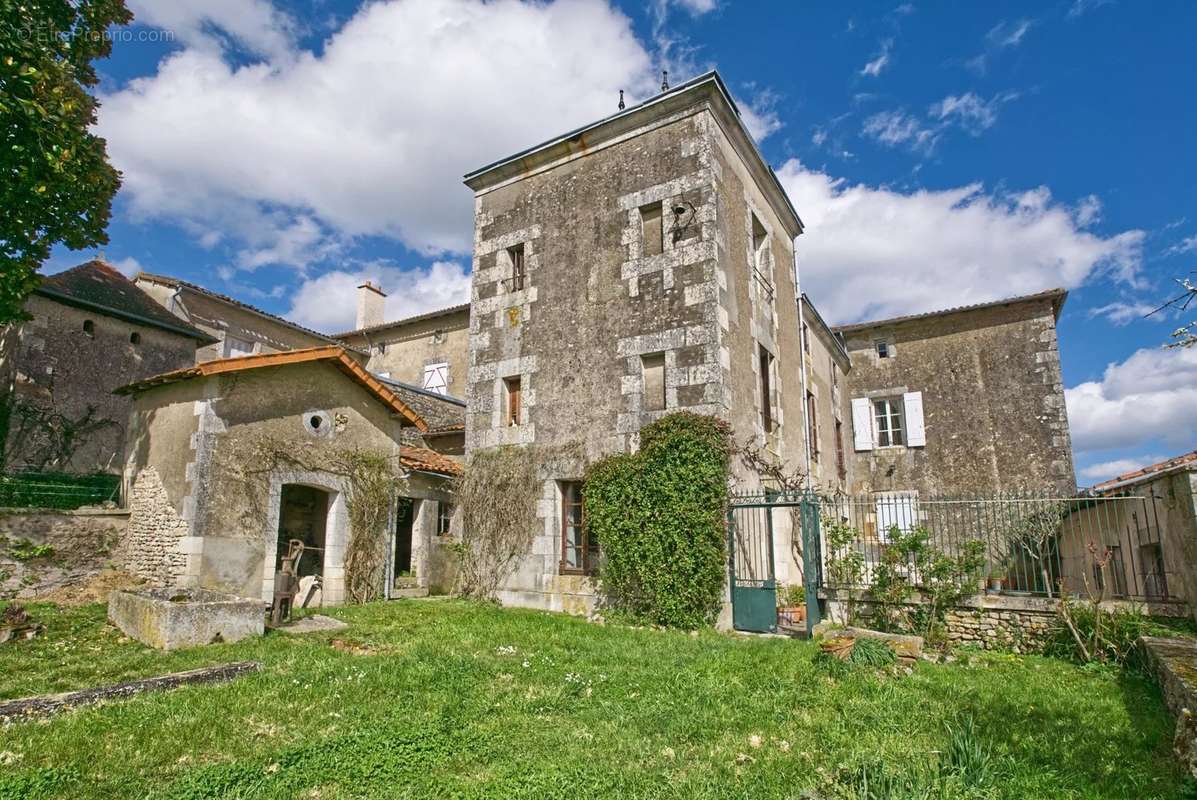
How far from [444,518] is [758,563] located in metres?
6.58

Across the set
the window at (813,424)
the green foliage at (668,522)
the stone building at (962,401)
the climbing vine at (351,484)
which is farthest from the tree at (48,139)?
the stone building at (962,401)

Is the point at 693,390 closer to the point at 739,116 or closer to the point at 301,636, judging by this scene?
the point at 739,116

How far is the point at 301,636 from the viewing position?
310 inches

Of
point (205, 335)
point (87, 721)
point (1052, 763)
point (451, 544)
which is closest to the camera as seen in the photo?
point (1052, 763)

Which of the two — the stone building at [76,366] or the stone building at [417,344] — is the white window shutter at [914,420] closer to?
the stone building at [417,344]

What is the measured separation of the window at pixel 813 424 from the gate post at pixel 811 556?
526 centimetres

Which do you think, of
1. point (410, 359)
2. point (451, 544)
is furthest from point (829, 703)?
point (410, 359)

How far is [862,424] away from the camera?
19.2 metres

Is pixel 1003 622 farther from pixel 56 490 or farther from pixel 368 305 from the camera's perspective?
pixel 368 305

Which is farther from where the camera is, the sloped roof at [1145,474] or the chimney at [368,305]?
the chimney at [368,305]

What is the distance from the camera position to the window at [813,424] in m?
15.3

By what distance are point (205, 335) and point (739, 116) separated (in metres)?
12.9

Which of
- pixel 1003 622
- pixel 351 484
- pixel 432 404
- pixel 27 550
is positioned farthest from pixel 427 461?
pixel 1003 622

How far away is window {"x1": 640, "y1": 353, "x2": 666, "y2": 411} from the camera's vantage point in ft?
36.2
